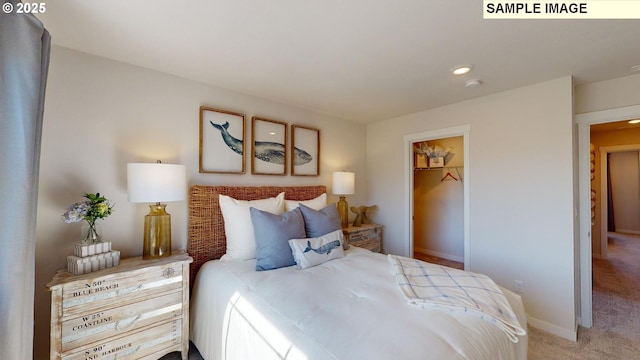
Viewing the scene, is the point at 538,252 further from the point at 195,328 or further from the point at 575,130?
the point at 195,328

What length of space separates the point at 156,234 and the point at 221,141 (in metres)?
1.04

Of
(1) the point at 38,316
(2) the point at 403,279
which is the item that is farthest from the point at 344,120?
(1) the point at 38,316

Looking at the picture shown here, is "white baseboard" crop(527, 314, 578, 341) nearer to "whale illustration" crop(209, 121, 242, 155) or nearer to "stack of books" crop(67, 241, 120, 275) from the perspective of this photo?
"whale illustration" crop(209, 121, 242, 155)

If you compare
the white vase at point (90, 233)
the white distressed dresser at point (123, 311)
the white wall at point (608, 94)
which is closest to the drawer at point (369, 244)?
the white distressed dresser at point (123, 311)

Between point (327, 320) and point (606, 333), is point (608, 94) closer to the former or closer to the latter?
point (606, 333)

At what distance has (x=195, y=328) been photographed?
2.03 meters

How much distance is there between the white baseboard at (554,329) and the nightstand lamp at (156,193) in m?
3.42

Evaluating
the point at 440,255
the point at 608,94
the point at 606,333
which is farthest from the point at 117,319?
the point at 440,255

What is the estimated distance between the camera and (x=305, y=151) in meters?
3.30

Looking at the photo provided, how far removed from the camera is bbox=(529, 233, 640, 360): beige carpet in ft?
6.76

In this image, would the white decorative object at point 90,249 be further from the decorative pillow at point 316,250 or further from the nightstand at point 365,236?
the nightstand at point 365,236

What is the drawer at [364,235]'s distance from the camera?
3.23 m

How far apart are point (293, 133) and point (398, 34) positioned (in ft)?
5.77

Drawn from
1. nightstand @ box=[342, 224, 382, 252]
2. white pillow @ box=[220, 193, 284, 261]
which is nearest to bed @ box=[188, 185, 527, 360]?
white pillow @ box=[220, 193, 284, 261]
